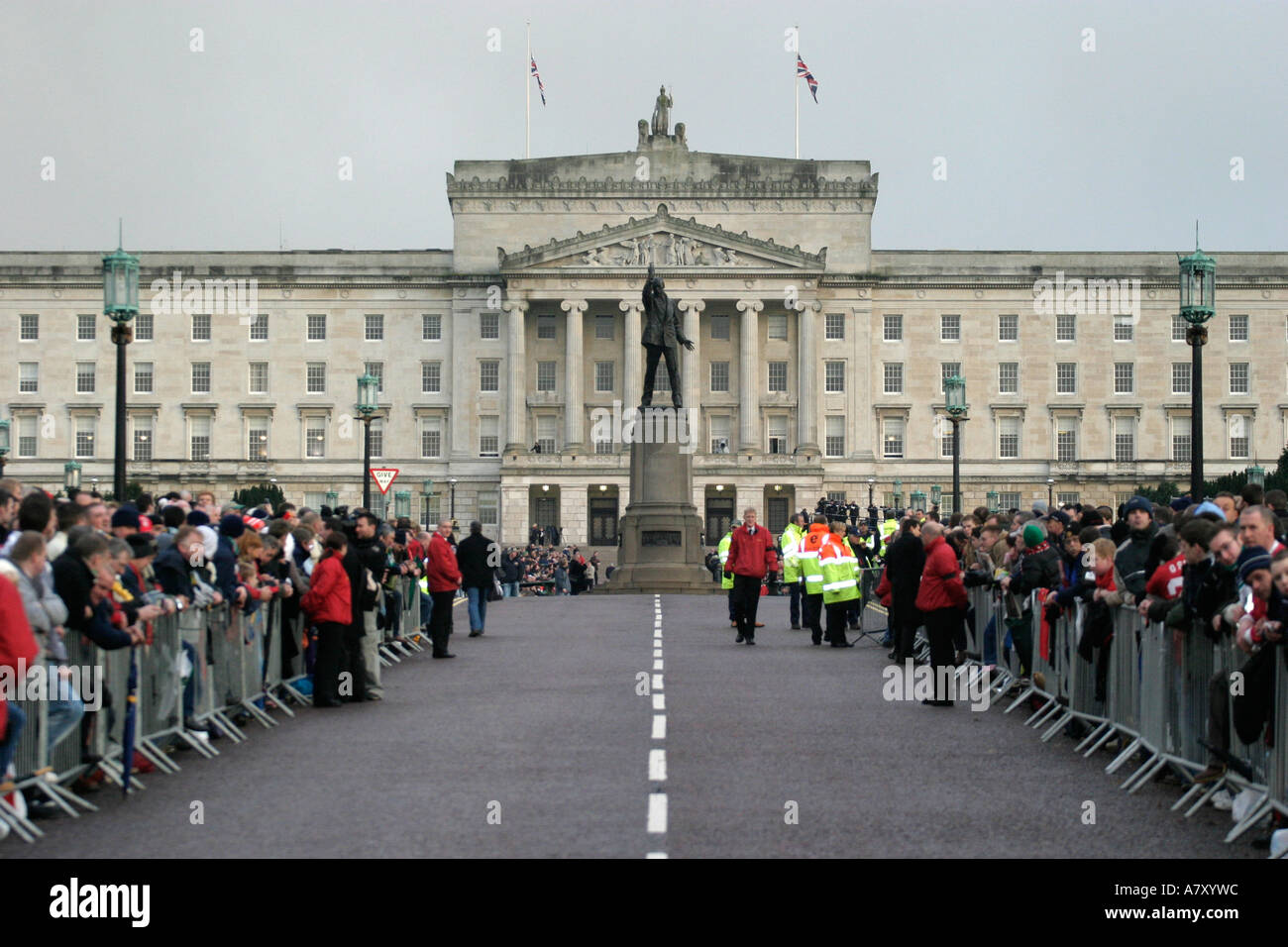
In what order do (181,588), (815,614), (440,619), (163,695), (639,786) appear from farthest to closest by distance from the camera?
(815,614), (440,619), (181,588), (163,695), (639,786)

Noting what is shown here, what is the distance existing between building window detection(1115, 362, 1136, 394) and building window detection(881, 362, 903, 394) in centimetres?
1280

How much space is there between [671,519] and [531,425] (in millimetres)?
54911

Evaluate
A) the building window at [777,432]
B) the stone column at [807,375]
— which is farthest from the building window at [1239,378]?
the building window at [777,432]

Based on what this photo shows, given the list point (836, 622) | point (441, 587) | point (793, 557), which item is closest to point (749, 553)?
point (836, 622)

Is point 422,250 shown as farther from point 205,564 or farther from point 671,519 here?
point 205,564

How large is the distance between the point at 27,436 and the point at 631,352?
36069mm

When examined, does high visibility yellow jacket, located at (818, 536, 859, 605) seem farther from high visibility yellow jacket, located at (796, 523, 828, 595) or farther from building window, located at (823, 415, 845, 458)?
building window, located at (823, 415, 845, 458)

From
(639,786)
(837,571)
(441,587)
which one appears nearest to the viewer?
(639,786)

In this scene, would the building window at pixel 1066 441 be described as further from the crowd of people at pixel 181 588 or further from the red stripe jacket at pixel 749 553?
the crowd of people at pixel 181 588

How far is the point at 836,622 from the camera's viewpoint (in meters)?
28.9

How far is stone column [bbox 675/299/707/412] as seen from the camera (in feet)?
329

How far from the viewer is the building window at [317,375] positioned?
104m

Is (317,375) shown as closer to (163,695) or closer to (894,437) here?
(894,437)

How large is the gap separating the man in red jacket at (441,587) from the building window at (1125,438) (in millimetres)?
82445
